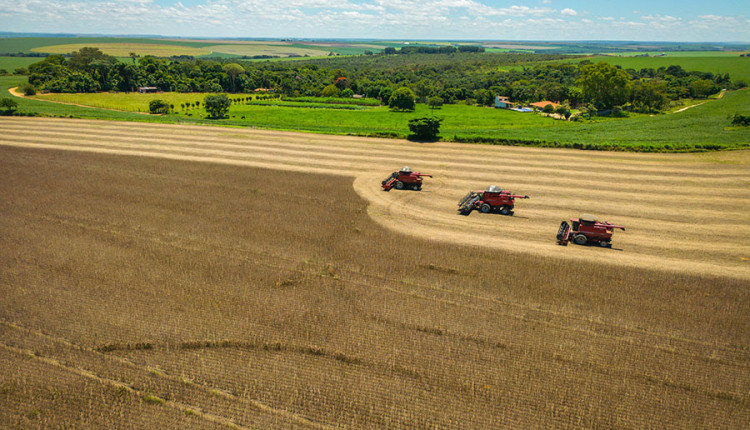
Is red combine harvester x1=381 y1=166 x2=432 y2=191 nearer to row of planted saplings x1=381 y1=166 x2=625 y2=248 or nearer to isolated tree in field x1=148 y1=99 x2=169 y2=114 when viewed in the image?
row of planted saplings x1=381 y1=166 x2=625 y2=248

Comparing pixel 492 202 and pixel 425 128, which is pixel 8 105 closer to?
pixel 425 128

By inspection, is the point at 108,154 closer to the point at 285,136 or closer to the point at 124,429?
the point at 285,136

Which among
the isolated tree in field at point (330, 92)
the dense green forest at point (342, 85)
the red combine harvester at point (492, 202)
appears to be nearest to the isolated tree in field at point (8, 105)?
the dense green forest at point (342, 85)

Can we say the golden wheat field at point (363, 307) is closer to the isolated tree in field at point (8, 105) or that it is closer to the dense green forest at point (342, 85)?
the isolated tree in field at point (8, 105)

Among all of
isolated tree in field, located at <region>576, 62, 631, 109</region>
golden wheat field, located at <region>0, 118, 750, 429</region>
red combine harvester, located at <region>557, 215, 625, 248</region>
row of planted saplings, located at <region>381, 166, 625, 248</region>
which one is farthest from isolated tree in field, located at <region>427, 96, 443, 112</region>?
red combine harvester, located at <region>557, 215, 625, 248</region>

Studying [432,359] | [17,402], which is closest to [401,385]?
[432,359]

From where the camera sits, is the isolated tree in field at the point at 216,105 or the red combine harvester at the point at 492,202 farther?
the isolated tree in field at the point at 216,105
